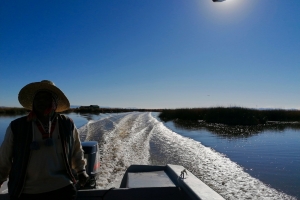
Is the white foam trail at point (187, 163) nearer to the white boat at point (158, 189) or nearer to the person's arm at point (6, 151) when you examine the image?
the white boat at point (158, 189)

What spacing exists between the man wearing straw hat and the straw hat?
13mm

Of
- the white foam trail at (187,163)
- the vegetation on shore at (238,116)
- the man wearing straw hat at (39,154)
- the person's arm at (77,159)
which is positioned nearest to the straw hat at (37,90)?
the man wearing straw hat at (39,154)

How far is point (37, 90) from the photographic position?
Result: 1.94 meters

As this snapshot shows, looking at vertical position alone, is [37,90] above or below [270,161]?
above

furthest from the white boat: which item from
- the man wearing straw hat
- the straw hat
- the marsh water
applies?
the marsh water

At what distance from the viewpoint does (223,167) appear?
6.39 m

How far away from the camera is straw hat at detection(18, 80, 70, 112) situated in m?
1.89

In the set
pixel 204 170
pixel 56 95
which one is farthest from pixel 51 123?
pixel 204 170

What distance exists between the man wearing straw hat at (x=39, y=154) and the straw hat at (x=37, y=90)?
1 cm

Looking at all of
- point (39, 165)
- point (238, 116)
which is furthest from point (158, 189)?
point (238, 116)

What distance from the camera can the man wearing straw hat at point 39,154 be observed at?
66.9 inches

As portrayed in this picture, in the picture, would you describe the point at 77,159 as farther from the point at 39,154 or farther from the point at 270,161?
the point at 270,161

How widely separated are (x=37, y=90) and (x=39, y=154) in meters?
0.50

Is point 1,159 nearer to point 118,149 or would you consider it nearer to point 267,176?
point 267,176
